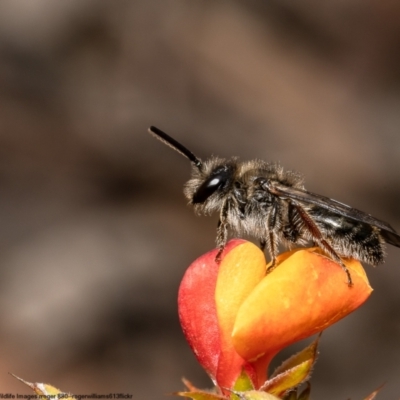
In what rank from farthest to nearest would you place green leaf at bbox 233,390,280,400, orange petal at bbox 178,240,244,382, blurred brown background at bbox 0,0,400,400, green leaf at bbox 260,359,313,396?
1. blurred brown background at bbox 0,0,400,400
2. orange petal at bbox 178,240,244,382
3. green leaf at bbox 260,359,313,396
4. green leaf at bbox 233,390,280,400

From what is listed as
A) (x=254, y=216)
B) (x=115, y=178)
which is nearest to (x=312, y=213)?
(x=254, y=216)

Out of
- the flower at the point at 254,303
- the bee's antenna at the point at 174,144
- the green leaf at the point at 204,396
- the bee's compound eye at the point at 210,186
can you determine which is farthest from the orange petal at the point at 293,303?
the bee's antenna at the point at 174,144

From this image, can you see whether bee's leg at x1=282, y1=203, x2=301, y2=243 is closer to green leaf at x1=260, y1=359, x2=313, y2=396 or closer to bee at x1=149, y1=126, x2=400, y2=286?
bee at x1=149, y1=126, x2=400, y2=286

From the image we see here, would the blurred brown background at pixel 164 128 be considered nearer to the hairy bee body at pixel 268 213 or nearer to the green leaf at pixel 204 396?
the hairy bee body at pixel 268 213

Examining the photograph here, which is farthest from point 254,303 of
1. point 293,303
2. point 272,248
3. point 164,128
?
point 164,128

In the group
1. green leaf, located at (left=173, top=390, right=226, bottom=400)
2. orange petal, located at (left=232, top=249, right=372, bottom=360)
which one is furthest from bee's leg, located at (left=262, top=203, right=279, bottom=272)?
green leaf, located at (left=173, top=390, right=226, bottom=400)

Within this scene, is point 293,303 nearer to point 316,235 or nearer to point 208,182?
point 316,235
